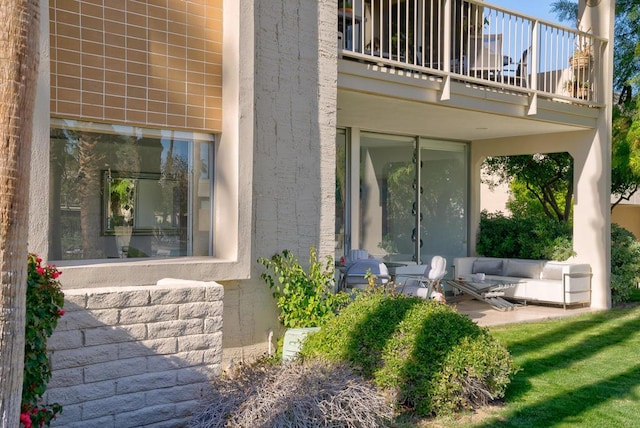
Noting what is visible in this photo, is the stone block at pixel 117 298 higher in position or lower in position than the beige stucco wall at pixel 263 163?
lower

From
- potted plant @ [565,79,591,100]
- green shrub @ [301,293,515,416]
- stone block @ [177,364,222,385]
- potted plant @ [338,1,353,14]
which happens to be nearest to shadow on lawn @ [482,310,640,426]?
green shrub @ [301,293,515,416]

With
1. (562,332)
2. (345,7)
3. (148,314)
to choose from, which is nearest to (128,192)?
(148,314)

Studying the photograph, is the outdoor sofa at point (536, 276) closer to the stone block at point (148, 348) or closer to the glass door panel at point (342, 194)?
the glass door panel at point (342, 194)

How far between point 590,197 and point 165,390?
366 inches

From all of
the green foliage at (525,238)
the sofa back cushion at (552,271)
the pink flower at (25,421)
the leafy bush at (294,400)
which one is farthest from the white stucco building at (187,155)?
Result: the green foliage at (525,238)

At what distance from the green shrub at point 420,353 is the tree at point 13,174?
3.27 meters

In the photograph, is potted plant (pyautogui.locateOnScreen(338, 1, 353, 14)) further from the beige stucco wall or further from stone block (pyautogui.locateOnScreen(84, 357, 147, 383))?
stone block (pyautogui.locateOnScreen(84, 357, 147, 383))

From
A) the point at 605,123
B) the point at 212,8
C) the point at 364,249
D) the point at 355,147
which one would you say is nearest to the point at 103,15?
the point at 212,8

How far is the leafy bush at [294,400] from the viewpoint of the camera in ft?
14.3

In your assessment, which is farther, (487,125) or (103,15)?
(487,125)

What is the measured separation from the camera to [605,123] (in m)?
11.9

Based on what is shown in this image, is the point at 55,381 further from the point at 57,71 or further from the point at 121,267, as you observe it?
the point at 57,71

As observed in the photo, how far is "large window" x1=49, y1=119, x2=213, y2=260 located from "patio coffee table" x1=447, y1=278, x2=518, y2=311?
21.8ft

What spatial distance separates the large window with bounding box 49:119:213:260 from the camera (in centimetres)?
557
